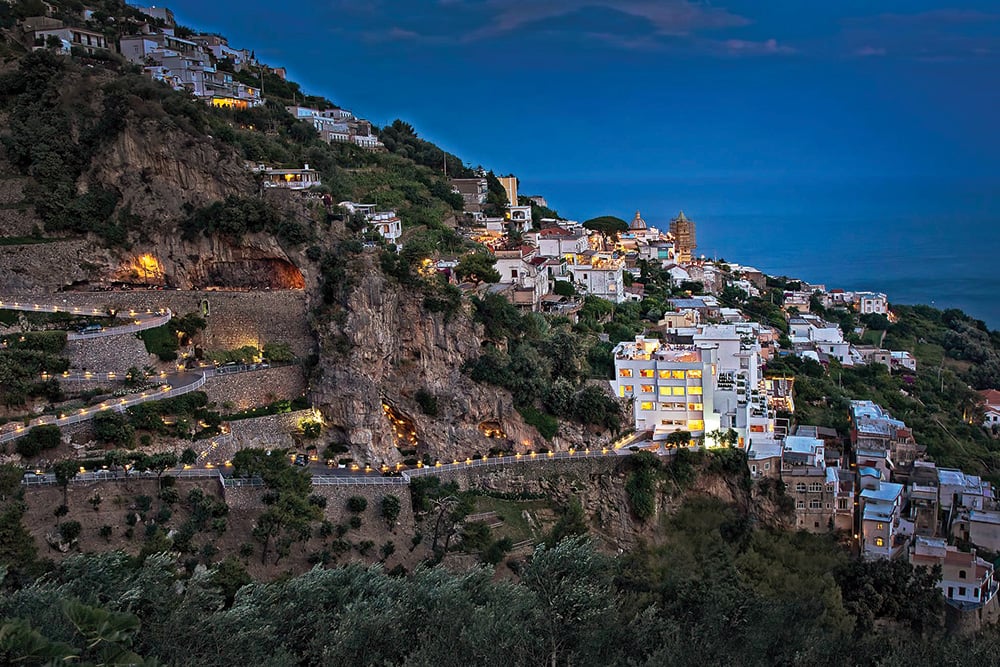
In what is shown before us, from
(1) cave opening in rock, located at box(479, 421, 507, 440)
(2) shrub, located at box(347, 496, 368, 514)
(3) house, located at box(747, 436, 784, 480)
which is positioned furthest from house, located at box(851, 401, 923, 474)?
(2) shrub, located at box(347, 496, 368, 514)

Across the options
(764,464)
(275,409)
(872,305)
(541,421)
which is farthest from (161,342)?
(872,305)

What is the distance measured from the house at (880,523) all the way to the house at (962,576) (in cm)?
102

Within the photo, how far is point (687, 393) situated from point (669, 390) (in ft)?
2.35

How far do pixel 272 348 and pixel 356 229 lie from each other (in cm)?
667

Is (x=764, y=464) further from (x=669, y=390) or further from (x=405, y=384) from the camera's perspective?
(x=405, y=384)

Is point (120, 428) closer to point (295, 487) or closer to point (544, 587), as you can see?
point (295, 487)

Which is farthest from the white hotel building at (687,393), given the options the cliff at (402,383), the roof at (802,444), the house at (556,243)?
the house at (556,243)

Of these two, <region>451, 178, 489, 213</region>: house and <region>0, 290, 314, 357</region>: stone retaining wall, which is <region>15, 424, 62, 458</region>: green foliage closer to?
<region>0, 290, 314, 357</region>: stone retaining wall

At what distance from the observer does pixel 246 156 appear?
36.5 meters

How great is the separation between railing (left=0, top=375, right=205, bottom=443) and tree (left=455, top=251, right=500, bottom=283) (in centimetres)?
1418

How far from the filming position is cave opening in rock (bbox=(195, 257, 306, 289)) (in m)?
31.0

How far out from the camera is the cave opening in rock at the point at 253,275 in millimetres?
31031

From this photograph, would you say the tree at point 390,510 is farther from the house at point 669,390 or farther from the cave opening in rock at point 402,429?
the house at point 669,390

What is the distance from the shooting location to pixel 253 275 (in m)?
31.4
